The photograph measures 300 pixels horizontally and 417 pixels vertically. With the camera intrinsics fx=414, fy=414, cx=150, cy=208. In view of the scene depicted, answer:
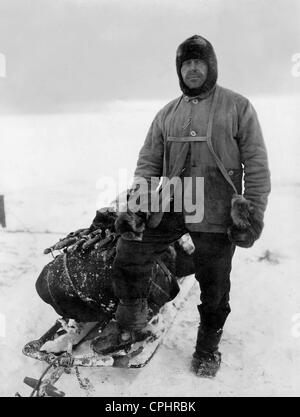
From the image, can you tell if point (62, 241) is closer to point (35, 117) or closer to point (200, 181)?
point (200, 181)

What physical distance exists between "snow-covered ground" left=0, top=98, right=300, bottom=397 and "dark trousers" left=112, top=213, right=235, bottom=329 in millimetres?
548

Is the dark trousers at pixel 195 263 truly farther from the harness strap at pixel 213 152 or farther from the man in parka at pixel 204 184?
the harness strap at pixel 213 152

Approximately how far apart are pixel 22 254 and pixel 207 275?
315 centimetres

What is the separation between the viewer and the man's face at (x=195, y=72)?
117 inches

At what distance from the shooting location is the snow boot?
3.30 metres

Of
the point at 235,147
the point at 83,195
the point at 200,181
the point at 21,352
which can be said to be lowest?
the point at 21,352

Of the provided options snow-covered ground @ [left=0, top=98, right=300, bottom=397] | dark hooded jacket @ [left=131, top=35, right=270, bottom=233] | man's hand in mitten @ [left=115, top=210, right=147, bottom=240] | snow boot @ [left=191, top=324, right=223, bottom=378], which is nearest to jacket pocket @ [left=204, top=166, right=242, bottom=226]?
dark hooded jacket @ [left=131, top=35, right=270, bottom=233]

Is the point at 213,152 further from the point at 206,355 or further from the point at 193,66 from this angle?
the point at 206,355

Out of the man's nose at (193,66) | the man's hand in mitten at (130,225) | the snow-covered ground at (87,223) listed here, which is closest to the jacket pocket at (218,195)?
the man's hand in mitten at (130,225)

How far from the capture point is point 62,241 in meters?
3.64

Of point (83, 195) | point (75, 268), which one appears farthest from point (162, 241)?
point (83, 195)

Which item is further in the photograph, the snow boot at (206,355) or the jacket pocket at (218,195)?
the snow boot at (206,355)

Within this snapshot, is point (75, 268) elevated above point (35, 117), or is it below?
below

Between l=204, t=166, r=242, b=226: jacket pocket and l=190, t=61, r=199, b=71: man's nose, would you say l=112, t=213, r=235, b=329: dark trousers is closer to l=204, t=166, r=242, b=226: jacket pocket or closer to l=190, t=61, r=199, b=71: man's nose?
l=204, t=166, r=242, b=226: jacket pocket
